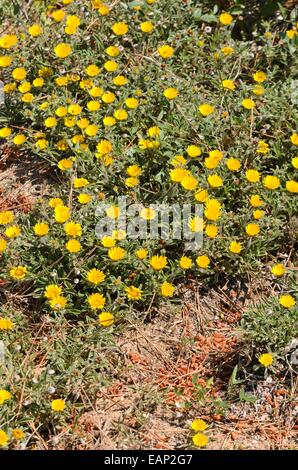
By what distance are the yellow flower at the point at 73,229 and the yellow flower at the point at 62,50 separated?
149 centimetres

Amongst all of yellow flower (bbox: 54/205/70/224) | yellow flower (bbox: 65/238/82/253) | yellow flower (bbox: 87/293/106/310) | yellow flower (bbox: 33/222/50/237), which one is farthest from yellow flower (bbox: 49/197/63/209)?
yellow flower (bbox: 87/293/106/310)

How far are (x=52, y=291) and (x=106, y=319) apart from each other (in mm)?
362

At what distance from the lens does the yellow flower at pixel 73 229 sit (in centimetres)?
423

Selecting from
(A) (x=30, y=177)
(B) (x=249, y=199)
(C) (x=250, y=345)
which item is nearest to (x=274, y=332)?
(C) (x=250, y=345)

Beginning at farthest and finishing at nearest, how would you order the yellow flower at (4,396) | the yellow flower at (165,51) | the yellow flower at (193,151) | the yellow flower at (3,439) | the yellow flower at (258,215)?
the yellow flower at (165,51)
the yellow flower at (193,151)
the yellow flower at (258,215)
the yellow flower at (4,396)
the yellow flower at (3,439)

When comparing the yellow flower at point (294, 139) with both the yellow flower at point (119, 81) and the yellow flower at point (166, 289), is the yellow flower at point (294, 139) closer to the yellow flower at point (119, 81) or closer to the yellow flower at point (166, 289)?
the yellow flower at point (119, 81)

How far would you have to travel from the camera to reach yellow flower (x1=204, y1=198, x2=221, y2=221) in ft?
14.2

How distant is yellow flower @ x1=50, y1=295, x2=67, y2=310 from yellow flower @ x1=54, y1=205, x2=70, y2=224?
1.62 feet

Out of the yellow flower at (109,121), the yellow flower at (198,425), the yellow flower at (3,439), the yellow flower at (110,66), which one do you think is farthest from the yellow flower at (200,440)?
the yellow flower at (110,66)

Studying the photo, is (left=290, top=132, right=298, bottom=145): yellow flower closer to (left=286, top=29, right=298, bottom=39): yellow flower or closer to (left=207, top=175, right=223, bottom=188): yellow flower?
(left=207, top=175, right=223, bottom=188): yellow flower

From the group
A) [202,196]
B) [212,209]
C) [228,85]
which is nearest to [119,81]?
[228,85]

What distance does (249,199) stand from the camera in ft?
14.8

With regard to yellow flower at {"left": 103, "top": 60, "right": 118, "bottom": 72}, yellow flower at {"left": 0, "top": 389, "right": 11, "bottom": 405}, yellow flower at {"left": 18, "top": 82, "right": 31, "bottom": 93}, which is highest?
yellow flower at {"left": 103, "top": 60, "right": 118, "bottom": 72}
